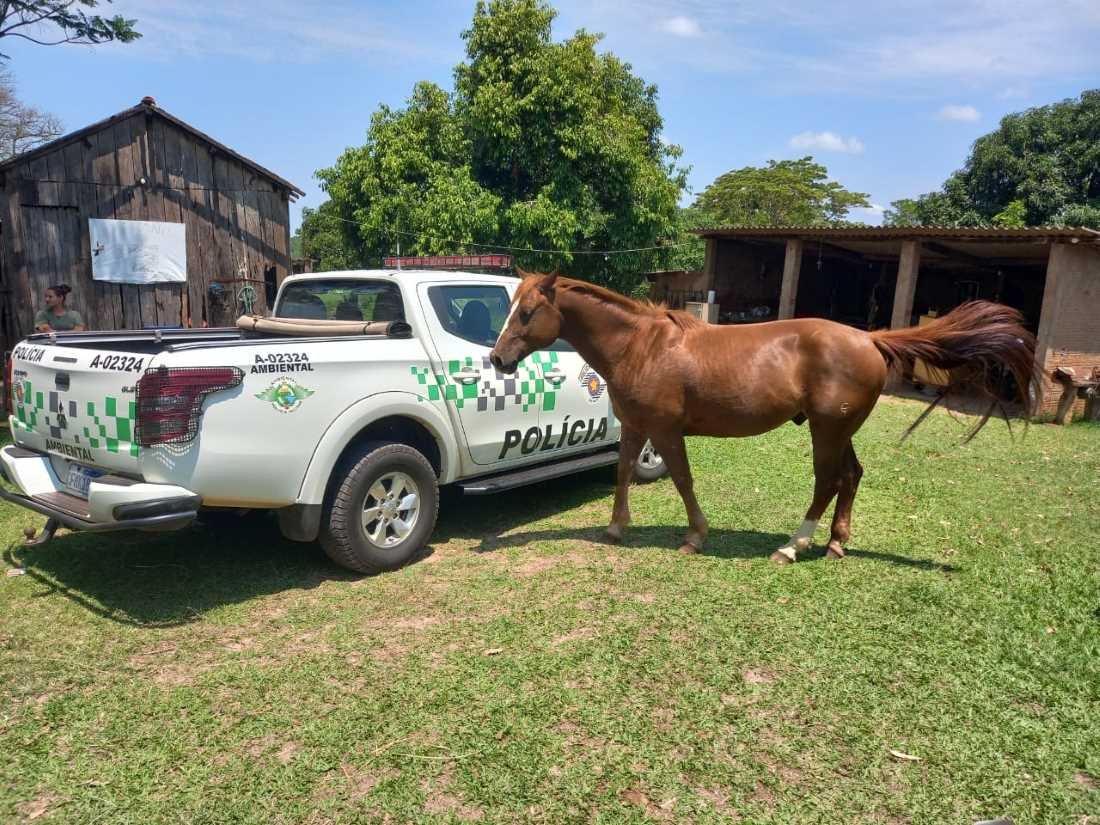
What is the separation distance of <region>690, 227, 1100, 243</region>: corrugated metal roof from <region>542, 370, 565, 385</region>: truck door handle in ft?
31.5

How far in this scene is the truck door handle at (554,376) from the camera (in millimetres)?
5850

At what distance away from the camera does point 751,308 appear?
20719mm

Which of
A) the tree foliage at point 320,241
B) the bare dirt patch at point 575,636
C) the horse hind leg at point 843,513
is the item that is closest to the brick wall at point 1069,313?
the horse hind leg at point 843,513

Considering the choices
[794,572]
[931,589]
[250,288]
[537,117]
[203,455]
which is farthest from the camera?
[537,117]

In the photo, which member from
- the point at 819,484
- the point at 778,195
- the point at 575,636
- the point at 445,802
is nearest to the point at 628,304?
the point at 819,484

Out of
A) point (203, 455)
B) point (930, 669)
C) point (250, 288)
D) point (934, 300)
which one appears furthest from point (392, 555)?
point (934, 300)

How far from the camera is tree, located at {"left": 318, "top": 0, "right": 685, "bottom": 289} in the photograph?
19.7m

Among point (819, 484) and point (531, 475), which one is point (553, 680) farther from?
point (819, 484)

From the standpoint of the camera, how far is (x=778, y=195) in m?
40.2

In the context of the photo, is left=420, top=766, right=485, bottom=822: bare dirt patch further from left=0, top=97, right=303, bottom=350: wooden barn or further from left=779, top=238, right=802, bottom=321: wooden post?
left=779, top=238, right=802, bottom=321: wooden post

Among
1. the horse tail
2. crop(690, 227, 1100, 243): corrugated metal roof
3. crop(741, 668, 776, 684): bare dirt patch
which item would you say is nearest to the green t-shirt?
crop(741, 668, 776, 684): bare dirt patch

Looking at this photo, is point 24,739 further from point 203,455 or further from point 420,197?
point 420,197

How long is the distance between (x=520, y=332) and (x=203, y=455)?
2.05 metres

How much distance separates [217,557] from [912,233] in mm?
13554
